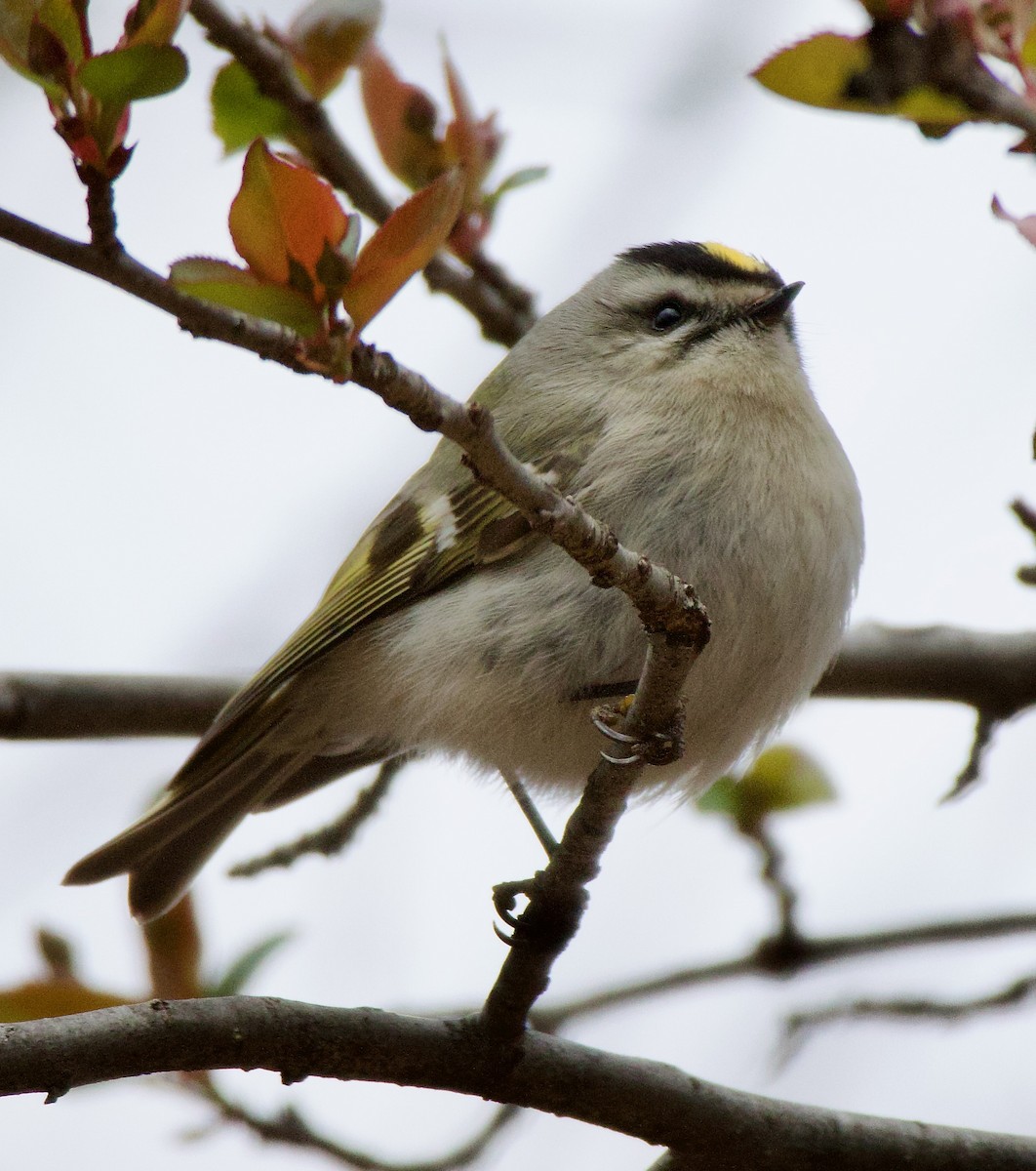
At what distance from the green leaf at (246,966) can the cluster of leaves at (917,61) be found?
1.49 meters

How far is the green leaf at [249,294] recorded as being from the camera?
105cm

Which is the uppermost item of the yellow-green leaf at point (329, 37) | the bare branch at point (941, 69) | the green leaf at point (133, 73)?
the yellow-green leaf at point (329, 37)

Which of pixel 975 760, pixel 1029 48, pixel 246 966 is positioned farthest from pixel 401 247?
pixel 975 760

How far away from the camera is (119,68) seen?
41.4 inches

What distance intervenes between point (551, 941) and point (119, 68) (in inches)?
42.0

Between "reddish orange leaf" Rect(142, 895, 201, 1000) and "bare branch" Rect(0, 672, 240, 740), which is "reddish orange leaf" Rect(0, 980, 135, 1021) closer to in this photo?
"reddish orange leaf" Rect(142, 895, 201, 1000)

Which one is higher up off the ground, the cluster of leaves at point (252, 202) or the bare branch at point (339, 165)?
the bare branch at point (339, 165)

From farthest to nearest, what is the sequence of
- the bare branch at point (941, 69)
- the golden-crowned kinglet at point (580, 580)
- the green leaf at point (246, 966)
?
the green leaf at point (246, 966) < the golden-crowned kinglet at point (580, 580) < the bare branch at point (941, 69)

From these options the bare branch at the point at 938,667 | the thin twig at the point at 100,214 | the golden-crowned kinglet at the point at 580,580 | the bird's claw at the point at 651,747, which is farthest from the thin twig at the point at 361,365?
the bare branch at the point at 938,667

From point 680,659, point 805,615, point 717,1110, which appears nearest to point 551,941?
point 717,1110

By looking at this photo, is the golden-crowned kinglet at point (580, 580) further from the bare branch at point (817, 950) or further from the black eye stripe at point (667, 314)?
the bare branch at point (817, 950)

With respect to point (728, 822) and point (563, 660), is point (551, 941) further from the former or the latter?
point (728, 822)

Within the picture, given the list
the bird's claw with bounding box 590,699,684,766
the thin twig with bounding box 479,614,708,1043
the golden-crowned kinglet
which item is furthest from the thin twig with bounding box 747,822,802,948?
the bird's claw with bounding box 590,699,684,766

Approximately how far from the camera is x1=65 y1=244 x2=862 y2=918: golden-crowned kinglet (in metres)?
2.01
